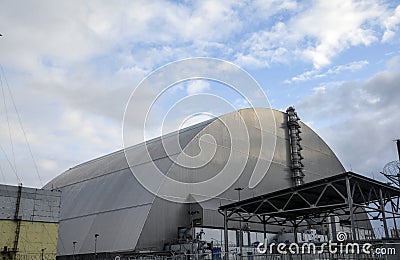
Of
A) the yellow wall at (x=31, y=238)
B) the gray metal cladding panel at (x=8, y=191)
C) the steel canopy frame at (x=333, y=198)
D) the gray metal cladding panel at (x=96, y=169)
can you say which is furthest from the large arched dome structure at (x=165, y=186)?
the gray metal cladding panel at (x=8, y=191)

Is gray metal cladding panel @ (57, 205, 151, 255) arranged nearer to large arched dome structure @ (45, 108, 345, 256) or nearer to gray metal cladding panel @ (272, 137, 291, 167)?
large arched dome structure @ (45, 108, 345, 256)

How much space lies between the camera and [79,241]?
44.7 metres

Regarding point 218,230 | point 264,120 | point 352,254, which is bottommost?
point 352,254

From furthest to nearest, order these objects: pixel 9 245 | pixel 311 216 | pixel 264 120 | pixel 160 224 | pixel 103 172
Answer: pixel 103 172, pixel 264 120, pixel 311 216, pixel 160 224, pixel 9 245

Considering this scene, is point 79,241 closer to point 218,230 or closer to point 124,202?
point 124,202

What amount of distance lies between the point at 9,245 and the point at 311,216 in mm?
28183

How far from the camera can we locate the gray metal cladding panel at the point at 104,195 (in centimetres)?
4334

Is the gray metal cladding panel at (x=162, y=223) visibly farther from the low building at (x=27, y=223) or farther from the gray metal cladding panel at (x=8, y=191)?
the gray metal cladding panel at (x=8, y=191)

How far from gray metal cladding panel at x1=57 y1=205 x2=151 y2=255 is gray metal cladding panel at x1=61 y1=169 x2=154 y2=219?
95cm

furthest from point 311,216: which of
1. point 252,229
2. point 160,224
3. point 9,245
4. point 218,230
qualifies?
point 9,245

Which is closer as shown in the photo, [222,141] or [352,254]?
[352,254]

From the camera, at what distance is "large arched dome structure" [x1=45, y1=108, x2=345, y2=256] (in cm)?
3974

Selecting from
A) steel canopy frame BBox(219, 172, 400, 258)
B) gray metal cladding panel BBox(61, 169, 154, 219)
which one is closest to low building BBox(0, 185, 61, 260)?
gray metal cladding panel BBox(61, 169, 154, 219)

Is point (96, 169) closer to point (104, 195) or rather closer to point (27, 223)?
point (104, 195)
